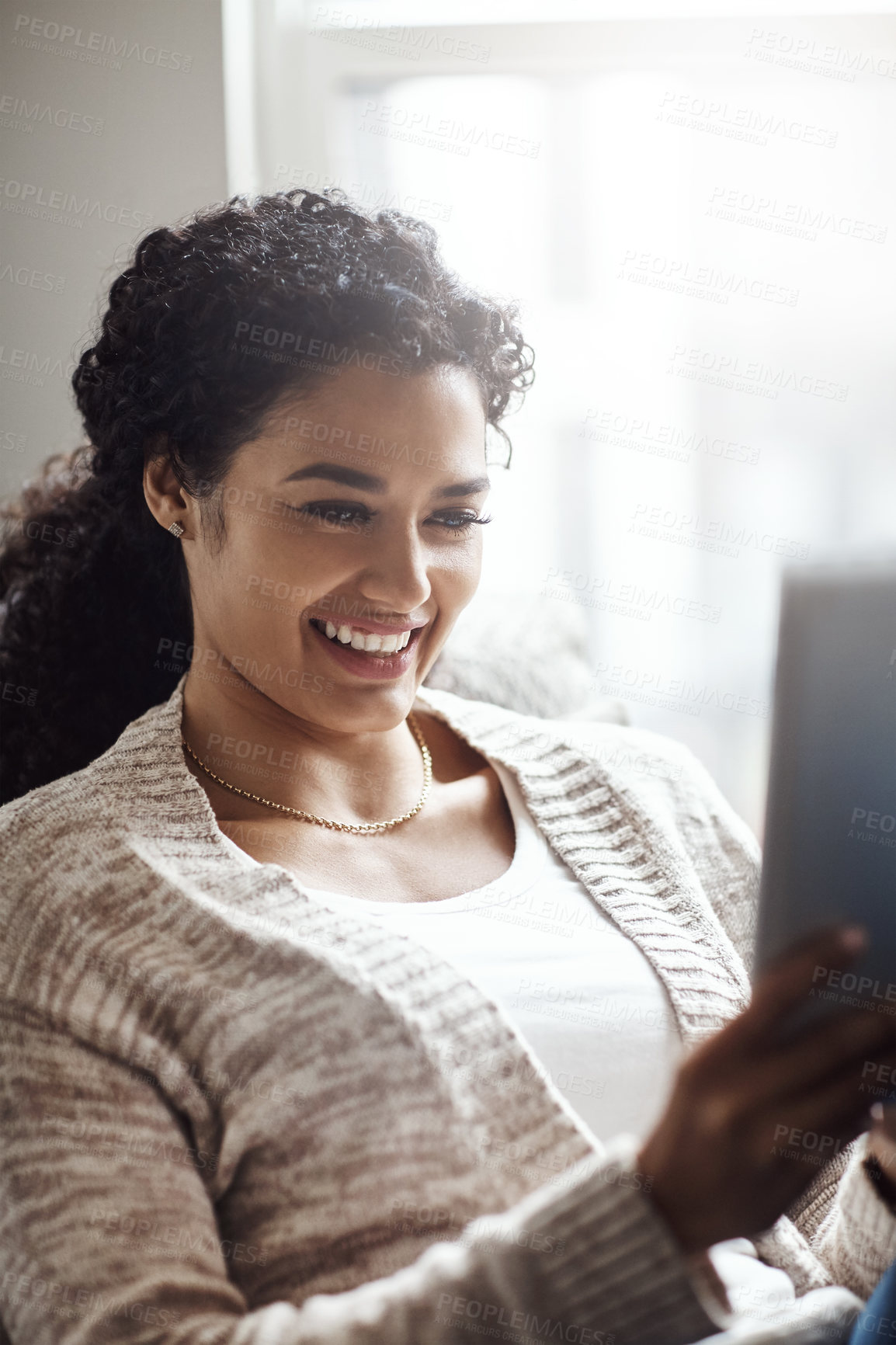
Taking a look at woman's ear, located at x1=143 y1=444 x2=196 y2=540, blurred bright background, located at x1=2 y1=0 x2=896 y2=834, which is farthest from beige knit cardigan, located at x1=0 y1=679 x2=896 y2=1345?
blurred bright background, located at x1=2 y1=0 x2=896 y2=834

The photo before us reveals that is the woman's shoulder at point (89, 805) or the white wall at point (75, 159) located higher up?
the white wall at point (75, 159)

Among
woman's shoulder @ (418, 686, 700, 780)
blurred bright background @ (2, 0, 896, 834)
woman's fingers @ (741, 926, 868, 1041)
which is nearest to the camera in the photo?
woman's fingers @ (741, 926, 868, 1041)

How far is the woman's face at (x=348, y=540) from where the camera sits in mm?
908

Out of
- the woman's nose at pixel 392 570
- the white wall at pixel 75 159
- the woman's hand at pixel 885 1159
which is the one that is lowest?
the woman's hand at pixel 885 1159

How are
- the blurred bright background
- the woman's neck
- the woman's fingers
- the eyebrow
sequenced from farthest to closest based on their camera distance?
the blurred bright background, the woman's neck, the eyebrow, the woman's fingers

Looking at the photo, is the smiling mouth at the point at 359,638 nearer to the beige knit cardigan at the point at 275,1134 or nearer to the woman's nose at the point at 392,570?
the woman's nose at the point at 392,570

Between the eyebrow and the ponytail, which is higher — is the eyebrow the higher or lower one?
the higher one

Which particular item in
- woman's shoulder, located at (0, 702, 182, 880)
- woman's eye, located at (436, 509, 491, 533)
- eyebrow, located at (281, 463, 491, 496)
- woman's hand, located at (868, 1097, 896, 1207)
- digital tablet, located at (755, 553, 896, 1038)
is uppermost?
eyebrow, located at (281, 463, 491, 496)

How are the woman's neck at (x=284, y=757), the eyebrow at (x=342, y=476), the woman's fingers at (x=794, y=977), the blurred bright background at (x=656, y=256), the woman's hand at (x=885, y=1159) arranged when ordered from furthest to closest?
the blurred bright background at (x=656, y=256) → the woman's neck at (x=284, y=757) → the eyebrow at (x=342, y=476) → the woman's hand at (x=885, y=1159) → the woman's fingers at (x=794, y=977)

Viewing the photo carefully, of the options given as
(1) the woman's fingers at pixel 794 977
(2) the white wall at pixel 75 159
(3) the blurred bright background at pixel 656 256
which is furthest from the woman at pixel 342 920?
(3) the blurred bright background at pixel 656 256

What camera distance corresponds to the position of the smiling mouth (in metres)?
0.96

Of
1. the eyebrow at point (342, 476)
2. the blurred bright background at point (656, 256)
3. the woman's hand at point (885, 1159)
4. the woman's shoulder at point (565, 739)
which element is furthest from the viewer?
the blurred bright background at point (656, 256)

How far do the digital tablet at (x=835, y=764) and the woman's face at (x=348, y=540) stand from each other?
389mm

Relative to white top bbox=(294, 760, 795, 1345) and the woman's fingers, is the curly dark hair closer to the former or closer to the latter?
white top bbox=(294, 760, 795, 1345)
